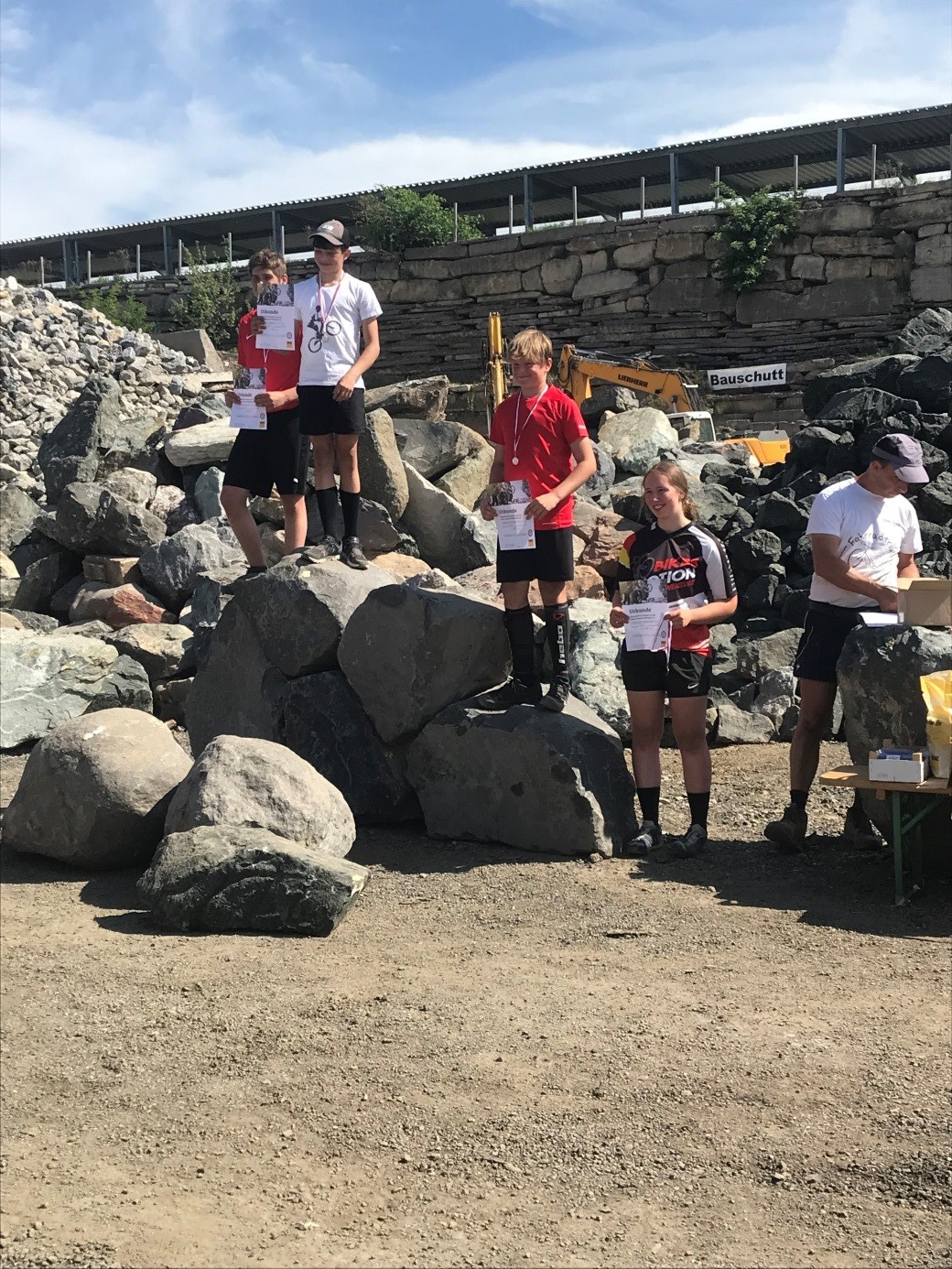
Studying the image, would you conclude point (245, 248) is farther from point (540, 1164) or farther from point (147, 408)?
point (540, 1164)

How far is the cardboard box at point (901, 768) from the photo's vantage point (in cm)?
539

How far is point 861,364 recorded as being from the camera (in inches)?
561

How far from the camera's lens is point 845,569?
19.5 ft

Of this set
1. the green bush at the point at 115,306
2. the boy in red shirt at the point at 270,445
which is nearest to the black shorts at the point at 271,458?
the boy in red shirt at the point at 270,445

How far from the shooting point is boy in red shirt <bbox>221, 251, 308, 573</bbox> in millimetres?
6969

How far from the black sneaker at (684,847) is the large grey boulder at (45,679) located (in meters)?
5.10

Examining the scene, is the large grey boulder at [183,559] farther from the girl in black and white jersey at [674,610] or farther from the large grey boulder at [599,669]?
the girl in black and white jersey at [674,610]

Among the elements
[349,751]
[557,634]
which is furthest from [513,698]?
[349,751]

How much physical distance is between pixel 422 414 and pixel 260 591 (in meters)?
8.77

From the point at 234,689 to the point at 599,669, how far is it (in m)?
2.44

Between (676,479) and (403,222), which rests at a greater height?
(403,222)

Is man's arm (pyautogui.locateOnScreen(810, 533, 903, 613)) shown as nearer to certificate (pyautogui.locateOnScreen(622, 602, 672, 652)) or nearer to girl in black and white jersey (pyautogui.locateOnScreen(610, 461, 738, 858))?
girl in black and white jersey (pyautogui.locateOnScreen(610, 461, 738, 858))

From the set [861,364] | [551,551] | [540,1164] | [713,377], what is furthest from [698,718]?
[713,377]

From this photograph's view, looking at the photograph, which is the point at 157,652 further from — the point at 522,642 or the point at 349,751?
the point at 522,642
